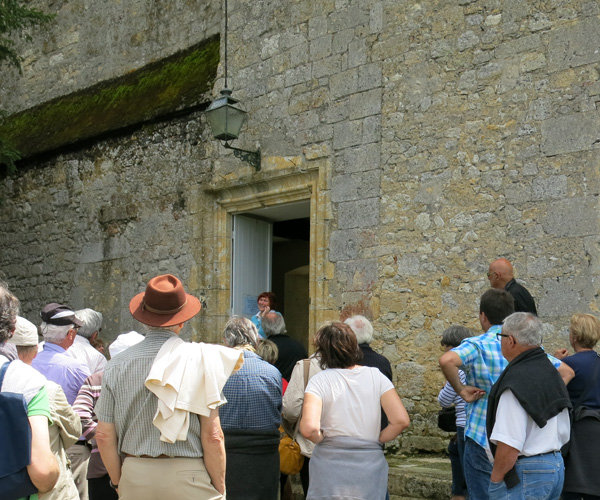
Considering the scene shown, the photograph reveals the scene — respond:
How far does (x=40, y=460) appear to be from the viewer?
98.5 inches

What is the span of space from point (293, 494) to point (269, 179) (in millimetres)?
3268

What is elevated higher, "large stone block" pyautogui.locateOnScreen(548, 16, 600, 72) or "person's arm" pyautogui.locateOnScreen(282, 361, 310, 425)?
"large stone block" pyautogui.locateOnScreen(548, 16, 600, 72)

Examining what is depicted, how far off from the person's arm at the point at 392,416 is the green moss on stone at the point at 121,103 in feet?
17.8

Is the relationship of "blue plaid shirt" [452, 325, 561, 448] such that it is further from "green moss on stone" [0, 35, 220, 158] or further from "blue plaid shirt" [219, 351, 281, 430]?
"green moss on stone" [0, 35, 220, 158]

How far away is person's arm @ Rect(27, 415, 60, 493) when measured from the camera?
98.1 inches

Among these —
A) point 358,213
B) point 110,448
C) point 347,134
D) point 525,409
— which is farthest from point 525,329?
point 347,134

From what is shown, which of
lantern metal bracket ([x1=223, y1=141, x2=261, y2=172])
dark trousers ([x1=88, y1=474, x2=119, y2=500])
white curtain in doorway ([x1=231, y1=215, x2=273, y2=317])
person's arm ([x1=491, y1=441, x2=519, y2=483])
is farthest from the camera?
white curtain in doorway ([x1=231, y1=215, x2=273, y2=317])

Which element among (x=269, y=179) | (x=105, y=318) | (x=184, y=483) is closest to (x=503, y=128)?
(x=269, y=179)

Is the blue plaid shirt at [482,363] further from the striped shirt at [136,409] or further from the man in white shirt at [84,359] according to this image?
the man in white shirt at [84,359]

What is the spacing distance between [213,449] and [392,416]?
94 centimetres

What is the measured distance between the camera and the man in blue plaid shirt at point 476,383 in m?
3.89

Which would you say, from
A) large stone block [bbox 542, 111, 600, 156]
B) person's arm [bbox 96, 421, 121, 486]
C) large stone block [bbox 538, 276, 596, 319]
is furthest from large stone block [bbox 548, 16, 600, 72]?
person's arm [bbox 96, 421, 121, 486]

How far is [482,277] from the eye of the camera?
21.1 ft

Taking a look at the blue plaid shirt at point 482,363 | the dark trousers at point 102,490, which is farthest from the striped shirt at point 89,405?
the blue plaid shirt at point 482,363
